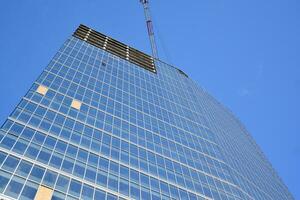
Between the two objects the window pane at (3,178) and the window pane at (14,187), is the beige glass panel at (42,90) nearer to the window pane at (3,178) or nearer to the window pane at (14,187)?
the window pane at (3,178)

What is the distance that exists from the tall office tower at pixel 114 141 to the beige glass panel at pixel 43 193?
0.10 meters

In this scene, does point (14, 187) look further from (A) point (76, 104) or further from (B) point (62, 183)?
(A) point (76, 104)

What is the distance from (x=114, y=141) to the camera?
50.9 meters

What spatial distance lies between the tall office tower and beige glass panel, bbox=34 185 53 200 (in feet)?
0.32

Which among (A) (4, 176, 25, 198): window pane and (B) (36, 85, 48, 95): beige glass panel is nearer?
(A) (4, 176, 25, 198): window pane

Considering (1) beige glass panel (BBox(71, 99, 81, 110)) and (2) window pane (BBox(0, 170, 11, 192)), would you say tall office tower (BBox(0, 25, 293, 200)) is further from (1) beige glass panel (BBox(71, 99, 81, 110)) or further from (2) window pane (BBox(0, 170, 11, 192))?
(1) beige glass panel (BBox(71, 99, 81, 110))

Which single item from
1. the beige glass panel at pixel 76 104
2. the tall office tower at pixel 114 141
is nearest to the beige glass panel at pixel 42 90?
the tall office tower at pixel 114 141

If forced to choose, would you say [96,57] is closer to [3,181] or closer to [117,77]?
[117,77]

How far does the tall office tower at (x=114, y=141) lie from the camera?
3747 cm

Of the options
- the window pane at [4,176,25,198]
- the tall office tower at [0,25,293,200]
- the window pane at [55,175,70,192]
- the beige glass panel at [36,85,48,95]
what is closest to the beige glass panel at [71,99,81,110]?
the tall office tower at [0,25,293,200]

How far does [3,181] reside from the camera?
31641mm

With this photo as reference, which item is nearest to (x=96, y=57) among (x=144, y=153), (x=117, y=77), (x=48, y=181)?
(x=117, y=77)

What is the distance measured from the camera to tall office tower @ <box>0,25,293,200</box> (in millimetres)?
37469

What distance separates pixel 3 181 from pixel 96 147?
636 inches
